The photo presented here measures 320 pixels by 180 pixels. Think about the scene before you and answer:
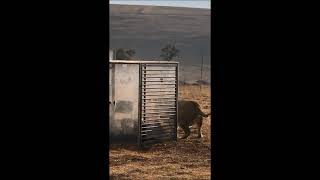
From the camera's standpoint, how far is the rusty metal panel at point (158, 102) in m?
9.57

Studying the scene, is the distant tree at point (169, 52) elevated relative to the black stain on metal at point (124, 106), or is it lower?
elevated

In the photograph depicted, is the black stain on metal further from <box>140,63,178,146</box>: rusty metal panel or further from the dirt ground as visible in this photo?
the dirt ground

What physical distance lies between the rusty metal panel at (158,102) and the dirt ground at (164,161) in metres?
0.25

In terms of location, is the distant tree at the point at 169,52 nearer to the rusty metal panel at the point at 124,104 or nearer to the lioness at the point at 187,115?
the lioness at the point at 187,115

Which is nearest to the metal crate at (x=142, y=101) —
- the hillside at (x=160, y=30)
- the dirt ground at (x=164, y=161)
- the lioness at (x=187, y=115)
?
the dirt ground at (x=164, y=161)

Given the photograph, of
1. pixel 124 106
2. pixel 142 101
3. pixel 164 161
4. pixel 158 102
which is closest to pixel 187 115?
pixel 158 102

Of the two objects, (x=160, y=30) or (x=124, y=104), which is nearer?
(x=124, y=104)

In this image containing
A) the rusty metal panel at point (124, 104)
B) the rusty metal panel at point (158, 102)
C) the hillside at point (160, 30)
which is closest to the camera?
the rusty metal panel at point (124, 104)

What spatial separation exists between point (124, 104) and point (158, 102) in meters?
0.86

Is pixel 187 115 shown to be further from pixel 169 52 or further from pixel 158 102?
pixel 169 52

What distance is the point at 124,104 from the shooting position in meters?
9.28
